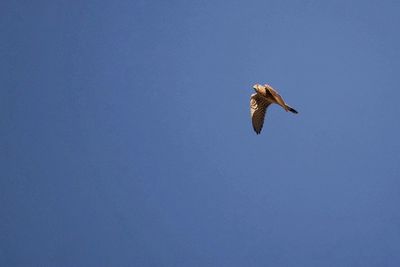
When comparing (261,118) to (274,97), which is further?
(261,118)

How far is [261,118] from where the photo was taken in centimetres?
1983

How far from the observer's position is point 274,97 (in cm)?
1719

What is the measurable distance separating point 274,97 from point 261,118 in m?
2.76
